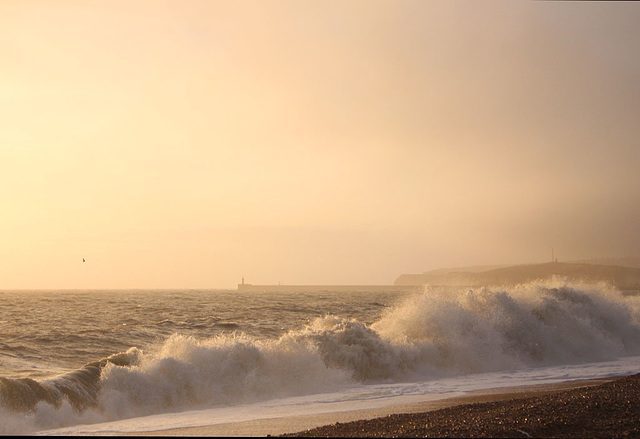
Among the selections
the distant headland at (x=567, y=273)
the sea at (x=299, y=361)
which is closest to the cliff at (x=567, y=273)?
the distant headland at (x=567, y=273)

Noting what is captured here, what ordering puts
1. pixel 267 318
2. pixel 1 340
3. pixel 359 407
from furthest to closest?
pixel 267 318, pixel 1 340, pixel 359 407

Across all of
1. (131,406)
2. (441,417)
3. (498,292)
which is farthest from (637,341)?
(131,406)

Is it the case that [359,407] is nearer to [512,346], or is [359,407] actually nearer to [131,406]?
[131,406]

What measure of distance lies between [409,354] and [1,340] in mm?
13987

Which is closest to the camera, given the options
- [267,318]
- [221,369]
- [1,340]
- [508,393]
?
[508,393]

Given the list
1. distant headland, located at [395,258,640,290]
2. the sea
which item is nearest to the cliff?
distant headland, located at [395,258,640,290]

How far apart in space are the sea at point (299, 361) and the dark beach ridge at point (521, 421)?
2595mm

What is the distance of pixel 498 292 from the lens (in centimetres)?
2344

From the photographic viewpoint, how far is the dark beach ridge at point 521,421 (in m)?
7.60

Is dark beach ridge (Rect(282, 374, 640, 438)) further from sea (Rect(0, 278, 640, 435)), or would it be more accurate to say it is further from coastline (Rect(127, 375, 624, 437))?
sea (Rect(0, 278, 640, 435))

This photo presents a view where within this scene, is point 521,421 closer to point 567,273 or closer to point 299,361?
point 299,361

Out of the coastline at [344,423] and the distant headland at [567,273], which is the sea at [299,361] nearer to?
the coastline at [344,423]

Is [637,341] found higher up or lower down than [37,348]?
lower down

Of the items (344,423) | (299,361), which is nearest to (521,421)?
A: (344,423)
